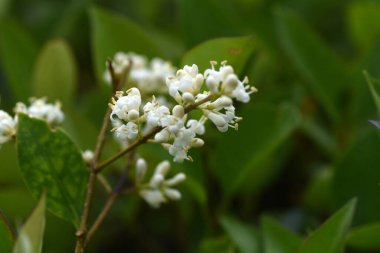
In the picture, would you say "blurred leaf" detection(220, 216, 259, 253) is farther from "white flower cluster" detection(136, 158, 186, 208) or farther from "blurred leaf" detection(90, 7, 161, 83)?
"blurred leaf" detection(90, 7, 161, 83)

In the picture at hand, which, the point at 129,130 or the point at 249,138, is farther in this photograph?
the point at 249,138

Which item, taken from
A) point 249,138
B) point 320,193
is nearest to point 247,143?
point 249,138

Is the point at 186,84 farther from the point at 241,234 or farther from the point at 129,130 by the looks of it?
the point at 241,234

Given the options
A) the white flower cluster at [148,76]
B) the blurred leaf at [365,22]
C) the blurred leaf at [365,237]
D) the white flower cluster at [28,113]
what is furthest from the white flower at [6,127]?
the blurred leaf at [365,22]

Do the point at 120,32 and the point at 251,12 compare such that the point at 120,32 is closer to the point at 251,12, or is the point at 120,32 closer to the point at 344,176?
the point at 251,12

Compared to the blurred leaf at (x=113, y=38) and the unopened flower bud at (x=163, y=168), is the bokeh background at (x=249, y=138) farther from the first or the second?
the unopened flower bud at (x=163, y=168)

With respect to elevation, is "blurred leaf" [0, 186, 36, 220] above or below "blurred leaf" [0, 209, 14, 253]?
above

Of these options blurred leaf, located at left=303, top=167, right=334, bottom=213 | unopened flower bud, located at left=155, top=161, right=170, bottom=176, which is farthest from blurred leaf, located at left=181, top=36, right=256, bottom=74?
blurred leaf, located at left=303, top=167, right=334, bottom=213
